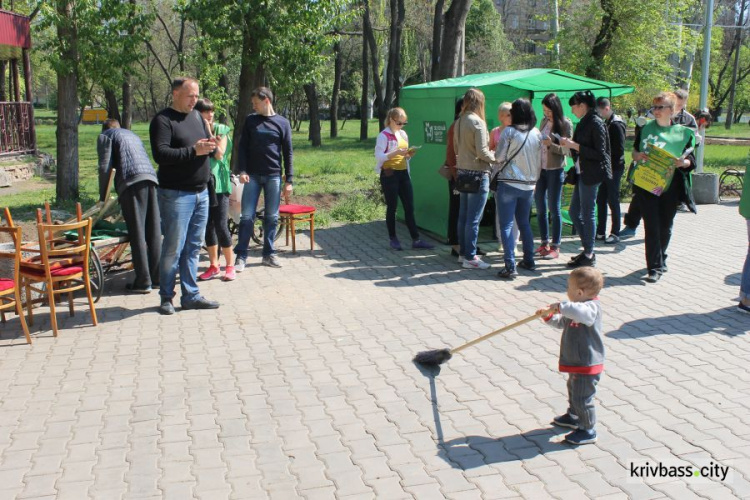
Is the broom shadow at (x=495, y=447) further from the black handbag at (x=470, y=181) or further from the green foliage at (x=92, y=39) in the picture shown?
the green foliage at (x=92, y=39)

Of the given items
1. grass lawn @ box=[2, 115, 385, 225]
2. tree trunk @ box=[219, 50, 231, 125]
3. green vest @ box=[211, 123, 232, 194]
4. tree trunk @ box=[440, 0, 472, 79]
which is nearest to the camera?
green vest @ box=[211, 123, 232, 194]

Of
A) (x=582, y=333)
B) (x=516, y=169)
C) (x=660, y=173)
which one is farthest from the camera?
(x=516, y=169)

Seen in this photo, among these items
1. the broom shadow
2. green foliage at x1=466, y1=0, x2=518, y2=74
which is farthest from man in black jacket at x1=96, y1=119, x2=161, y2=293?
green foliage at x1=466, y1=0, x2=518, y2=74

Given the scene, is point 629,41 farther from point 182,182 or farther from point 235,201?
point 182,182

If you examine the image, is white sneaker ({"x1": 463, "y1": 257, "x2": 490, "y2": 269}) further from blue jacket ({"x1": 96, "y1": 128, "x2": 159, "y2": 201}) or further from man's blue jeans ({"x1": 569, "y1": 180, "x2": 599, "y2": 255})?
blue jacket ({"x1": 96, "y1": 128, "x2": 159, "y2": 201})

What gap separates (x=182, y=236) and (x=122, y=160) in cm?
123

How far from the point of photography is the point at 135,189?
7.29m

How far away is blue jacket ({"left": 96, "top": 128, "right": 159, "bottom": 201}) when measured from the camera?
7266mm

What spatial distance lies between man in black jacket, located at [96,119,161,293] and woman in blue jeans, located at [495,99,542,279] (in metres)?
3.51

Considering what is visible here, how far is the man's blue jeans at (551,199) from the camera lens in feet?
28.0

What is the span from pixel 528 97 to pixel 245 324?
4.52m

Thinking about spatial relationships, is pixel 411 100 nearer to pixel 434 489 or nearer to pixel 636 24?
pixel 434 489

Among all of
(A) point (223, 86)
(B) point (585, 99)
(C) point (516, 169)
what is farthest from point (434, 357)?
(A) point (223, 86)

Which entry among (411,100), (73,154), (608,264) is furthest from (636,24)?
(73,154)
